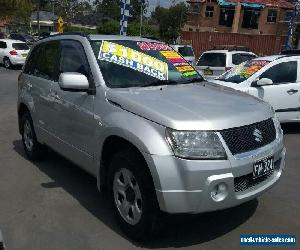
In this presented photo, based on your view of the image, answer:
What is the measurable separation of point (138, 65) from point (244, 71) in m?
4.30

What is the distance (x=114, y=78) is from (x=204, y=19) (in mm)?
48604

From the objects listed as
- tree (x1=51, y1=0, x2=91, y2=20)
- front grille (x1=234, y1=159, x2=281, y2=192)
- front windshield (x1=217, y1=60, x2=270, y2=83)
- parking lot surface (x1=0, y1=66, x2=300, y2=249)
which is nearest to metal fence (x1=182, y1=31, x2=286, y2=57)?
front windshield (x1=217, y1=60, x2=270, y2=83)

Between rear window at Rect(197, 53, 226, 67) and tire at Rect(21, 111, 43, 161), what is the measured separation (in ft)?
26.9

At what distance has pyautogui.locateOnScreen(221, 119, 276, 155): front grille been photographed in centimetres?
344

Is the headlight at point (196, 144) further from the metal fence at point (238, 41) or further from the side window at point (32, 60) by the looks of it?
the metal fence at point (238, 41)

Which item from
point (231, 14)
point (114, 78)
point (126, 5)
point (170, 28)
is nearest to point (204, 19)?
point (231, 14)

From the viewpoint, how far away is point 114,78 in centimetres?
431

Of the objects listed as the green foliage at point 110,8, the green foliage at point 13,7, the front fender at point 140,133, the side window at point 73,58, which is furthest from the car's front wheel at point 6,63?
the green foliage at point 110,8

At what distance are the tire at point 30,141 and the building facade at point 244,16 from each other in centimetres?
4606

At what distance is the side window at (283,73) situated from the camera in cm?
805

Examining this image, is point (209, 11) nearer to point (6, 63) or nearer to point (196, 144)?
point (6, 63)

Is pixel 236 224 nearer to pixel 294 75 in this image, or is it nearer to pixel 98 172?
pixel 98 172

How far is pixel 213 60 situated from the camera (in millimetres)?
13461

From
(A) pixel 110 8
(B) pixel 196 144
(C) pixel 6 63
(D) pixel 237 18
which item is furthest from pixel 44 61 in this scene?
(A) pixel 110 8
